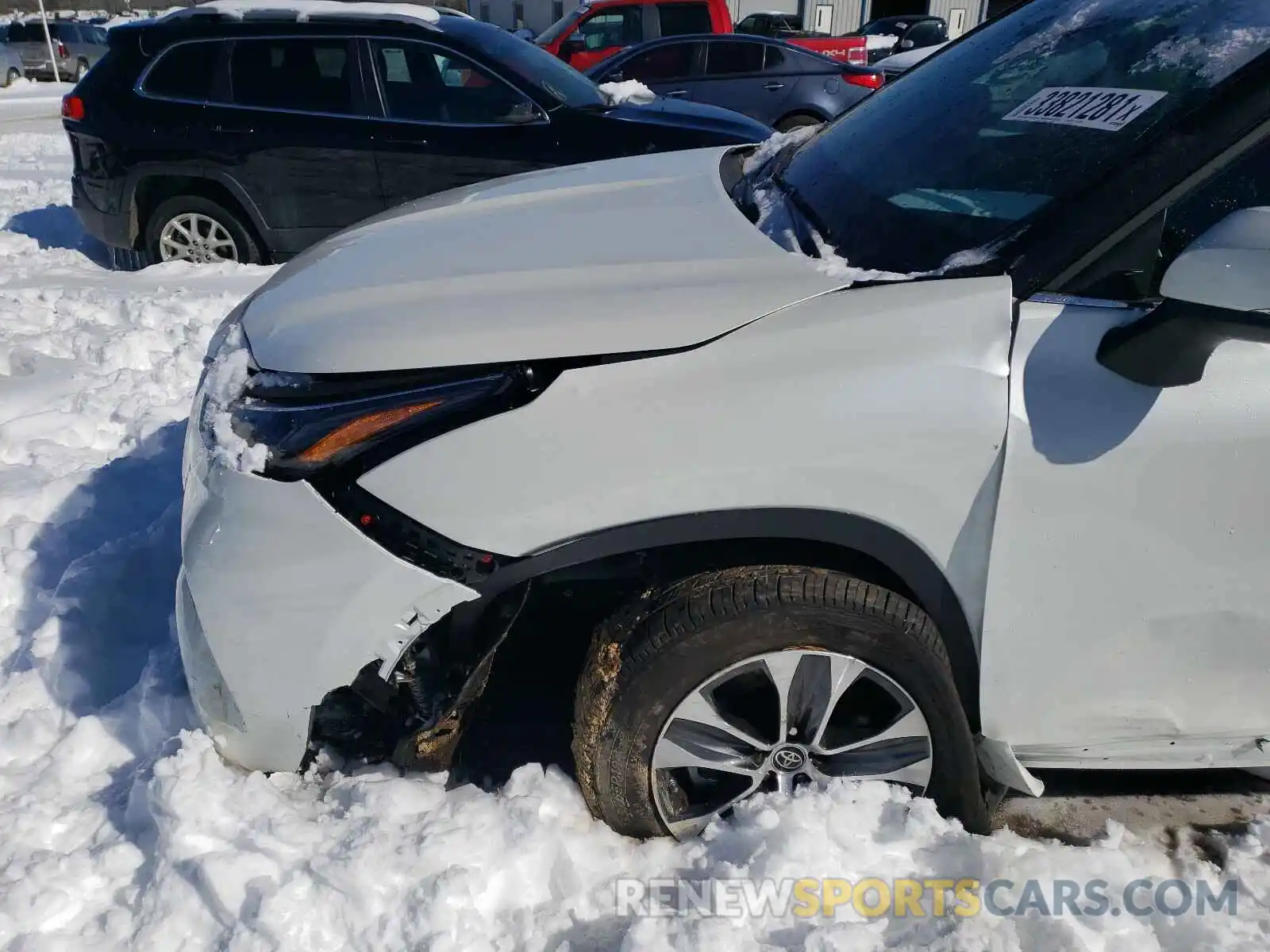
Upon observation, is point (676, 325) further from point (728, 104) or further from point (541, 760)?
point (728, 104)

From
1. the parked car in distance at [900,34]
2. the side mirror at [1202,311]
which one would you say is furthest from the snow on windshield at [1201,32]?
the parked car in distance at [900,34]

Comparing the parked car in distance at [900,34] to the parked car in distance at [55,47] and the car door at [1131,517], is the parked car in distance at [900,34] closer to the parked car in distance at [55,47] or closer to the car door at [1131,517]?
the car door at [1131,517]

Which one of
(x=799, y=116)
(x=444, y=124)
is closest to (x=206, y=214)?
(x=444, y=124)

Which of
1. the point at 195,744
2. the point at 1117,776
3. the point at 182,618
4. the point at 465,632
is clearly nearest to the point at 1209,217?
the point at 1117,776

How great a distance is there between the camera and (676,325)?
5.43 feet

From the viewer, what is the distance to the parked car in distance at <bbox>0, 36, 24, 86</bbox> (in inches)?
716

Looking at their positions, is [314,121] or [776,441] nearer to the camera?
[776,441]

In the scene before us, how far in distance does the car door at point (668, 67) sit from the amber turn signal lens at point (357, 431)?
29.4 feet

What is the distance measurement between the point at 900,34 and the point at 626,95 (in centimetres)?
1584

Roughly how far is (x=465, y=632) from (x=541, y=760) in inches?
20.6

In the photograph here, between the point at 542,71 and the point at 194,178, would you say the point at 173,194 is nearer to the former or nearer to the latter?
the point at 194,178

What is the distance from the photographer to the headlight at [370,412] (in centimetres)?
168

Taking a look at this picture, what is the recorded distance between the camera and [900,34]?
1944 cm

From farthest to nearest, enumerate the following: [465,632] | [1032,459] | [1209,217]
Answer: [465,632]
[1209,217]
[1032,459]
